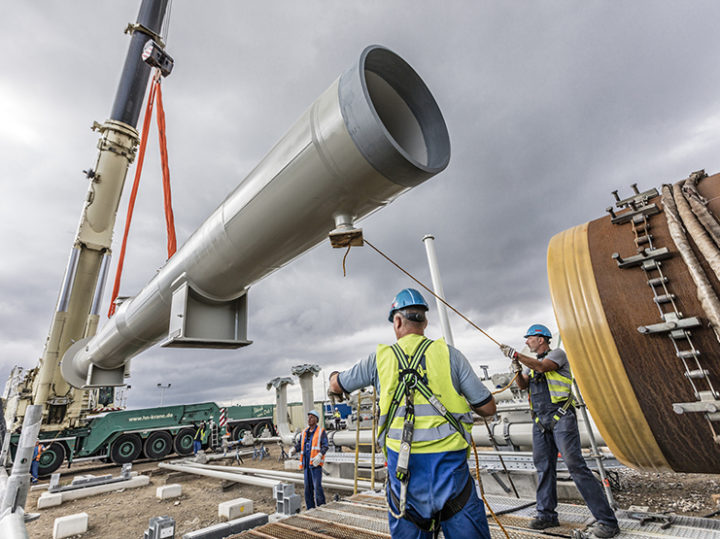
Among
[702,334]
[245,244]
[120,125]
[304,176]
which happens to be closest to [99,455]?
[120,125]

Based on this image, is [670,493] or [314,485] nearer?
[670,493]

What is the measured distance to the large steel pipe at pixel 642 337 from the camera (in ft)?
5.81

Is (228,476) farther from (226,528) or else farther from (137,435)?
(137,435)

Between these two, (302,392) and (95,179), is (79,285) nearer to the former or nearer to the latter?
(95,179)

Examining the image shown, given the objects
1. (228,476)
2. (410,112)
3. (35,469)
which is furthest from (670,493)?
(35,469)

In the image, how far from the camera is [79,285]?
962 centimetres

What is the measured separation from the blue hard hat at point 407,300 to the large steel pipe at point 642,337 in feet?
2.50

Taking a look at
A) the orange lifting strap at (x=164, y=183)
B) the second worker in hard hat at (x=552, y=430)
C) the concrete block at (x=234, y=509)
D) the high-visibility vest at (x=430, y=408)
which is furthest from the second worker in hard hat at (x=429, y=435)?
the concrete block at (x=234, y=509)

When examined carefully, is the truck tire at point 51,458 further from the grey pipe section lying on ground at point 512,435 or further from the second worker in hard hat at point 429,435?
the second worker in hard hat at point 429,435

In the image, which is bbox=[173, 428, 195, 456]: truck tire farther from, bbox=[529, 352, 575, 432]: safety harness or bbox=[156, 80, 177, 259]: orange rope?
bbox=[529, 352, 575, 432]: safety harness

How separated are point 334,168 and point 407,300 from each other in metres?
0.92

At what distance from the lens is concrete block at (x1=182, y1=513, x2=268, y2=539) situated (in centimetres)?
381

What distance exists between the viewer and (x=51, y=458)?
38.1ft

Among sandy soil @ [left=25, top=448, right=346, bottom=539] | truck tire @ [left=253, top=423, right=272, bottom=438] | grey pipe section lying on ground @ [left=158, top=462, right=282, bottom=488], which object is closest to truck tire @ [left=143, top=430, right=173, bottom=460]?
grey pipe section lying on ground @ [left=158, top=462, right=282, bottom=488]
